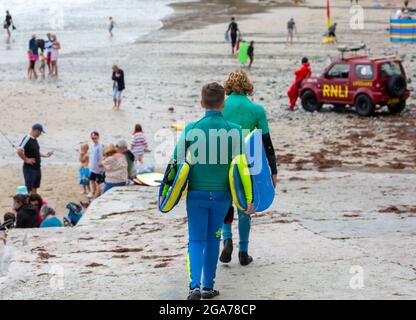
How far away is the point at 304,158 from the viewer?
18141 mm

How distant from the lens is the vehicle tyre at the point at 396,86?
75.2 feet

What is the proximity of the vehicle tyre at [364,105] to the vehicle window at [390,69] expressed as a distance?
0.76m

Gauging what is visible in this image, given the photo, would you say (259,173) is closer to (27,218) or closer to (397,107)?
(27,218)

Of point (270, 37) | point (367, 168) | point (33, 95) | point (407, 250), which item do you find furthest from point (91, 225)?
point (270, 37)

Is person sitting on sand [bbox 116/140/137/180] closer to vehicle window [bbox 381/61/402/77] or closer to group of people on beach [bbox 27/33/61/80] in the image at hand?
vehicle window [bbox 381/61/402/77]

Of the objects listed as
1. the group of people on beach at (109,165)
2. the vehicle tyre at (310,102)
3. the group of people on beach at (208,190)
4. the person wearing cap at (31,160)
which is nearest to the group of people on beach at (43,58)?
the vehicle tyre at (310,102)

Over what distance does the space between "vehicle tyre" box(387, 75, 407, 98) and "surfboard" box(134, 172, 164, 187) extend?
9777mm

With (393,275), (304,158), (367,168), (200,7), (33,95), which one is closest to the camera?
(393,275)

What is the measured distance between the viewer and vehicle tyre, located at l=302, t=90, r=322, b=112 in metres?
24.8

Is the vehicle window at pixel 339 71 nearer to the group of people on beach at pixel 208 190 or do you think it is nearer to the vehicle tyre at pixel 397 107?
the vehicle tyre at pixel 397 107

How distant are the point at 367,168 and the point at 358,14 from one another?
40.9 m

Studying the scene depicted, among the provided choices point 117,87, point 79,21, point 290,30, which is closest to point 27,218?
point 117,87
